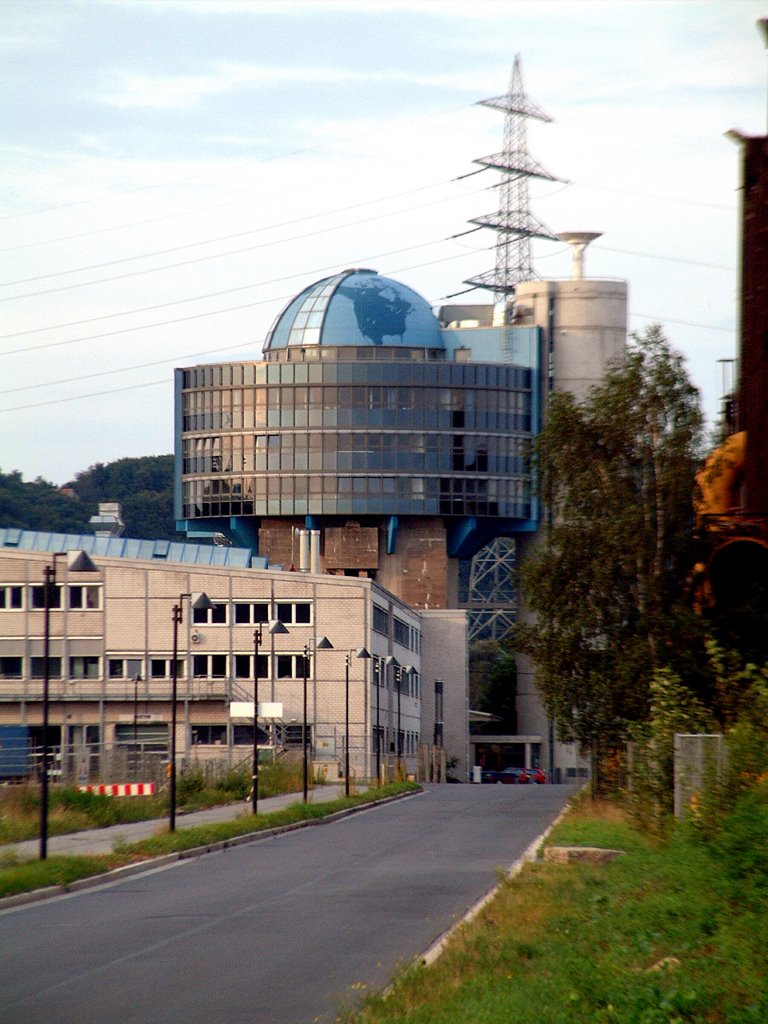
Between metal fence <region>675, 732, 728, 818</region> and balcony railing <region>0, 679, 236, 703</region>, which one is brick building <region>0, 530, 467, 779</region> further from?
metal fence <region>675, 732, 728, 818</region>

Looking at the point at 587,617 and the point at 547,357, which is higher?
the point at 547,357

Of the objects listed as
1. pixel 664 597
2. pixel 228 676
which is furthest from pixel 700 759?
pixel 228 676

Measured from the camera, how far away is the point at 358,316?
409 feet

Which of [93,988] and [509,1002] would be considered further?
[93,988]

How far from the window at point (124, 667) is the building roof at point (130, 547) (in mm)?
9083

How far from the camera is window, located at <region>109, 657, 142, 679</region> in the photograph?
85250 millimetres

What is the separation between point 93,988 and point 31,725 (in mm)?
73678

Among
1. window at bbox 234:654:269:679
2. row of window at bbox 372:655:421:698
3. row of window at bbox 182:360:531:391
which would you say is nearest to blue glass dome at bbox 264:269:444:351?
row of window at bbox 182:360:531:391

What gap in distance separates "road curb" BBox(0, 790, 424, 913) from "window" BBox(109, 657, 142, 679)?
40776mm

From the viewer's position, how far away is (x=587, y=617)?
3678 cm

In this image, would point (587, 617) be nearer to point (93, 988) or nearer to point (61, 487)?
point (93, 988)

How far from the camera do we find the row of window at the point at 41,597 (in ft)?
281

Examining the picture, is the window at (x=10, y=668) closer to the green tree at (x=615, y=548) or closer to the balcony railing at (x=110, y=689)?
the balcony railing at (x=110, y=689)

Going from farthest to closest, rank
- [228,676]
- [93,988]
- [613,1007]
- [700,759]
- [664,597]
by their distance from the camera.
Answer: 1. [228,676]
2. [664,597]
3. [700,759]
4. [93,988]
5. [613,1007]
